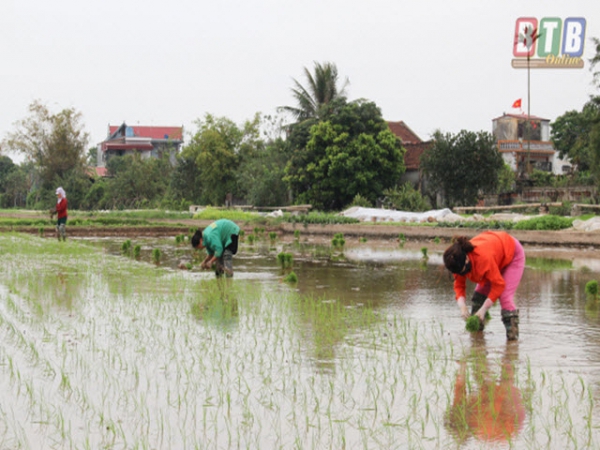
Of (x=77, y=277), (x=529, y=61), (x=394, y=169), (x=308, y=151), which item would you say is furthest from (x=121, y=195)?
(x=77, y=277)

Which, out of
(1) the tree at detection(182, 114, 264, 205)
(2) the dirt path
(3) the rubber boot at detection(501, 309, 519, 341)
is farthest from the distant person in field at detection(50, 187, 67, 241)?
(1) the tree at detection(182, 114, 264, 205)

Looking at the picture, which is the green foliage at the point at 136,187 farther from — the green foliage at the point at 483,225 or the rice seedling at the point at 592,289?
the rice seedling at the point at 592,289

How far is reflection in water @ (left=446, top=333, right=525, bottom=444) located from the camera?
4.38m

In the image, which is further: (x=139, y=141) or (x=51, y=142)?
(x=139, y=141)

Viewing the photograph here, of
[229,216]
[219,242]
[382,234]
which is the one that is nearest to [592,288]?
[219,242]

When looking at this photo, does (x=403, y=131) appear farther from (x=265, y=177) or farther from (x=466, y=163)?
(x=466, y=163)

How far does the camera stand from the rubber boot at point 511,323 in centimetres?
688

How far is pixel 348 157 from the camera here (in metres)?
32.2

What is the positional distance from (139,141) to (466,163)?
51004mm

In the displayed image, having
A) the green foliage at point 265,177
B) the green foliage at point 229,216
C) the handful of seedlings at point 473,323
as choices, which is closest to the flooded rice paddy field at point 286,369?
the handful of seedlings at point 473,323

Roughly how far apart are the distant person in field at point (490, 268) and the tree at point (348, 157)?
82.3 feet

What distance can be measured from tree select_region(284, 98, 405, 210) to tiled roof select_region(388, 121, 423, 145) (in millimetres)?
9292

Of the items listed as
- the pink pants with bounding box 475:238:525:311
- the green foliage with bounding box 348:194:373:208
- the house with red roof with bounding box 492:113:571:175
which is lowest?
the pink pants with bounding box 475:238:525:311

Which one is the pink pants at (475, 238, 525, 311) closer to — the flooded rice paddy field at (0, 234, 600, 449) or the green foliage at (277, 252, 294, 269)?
the flooded rice paddy field at (0, 234, 600, 449)
